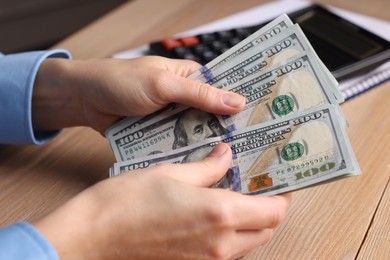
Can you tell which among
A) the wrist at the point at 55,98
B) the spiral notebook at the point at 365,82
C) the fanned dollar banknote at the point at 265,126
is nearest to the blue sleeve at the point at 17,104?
the wrist at the point at 55,98

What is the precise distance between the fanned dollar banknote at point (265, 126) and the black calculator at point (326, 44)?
0.66 ft

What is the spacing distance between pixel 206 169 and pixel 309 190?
0.17m

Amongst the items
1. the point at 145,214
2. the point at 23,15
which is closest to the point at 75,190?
the point at 145,214

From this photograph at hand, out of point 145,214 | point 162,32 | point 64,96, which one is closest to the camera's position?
point 145,214

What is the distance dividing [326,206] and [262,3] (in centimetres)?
62

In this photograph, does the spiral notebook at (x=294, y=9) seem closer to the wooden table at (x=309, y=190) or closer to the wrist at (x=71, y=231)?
the wooden table at (x=309, y=190)

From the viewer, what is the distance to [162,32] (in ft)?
3.29

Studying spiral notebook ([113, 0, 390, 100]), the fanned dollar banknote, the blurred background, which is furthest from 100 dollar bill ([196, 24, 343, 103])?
the blurred background

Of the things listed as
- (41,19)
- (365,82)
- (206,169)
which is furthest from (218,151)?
(41,19)

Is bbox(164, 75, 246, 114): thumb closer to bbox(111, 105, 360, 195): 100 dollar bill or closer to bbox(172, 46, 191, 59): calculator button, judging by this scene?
bbox(111, 105, 360, 195): 100 dollar bill

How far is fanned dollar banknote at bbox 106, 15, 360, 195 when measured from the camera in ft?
1.86

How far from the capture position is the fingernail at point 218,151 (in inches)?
22.1

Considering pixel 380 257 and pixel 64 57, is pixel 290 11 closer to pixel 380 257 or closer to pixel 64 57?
pixel 64 57

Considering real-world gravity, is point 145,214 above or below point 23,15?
below
